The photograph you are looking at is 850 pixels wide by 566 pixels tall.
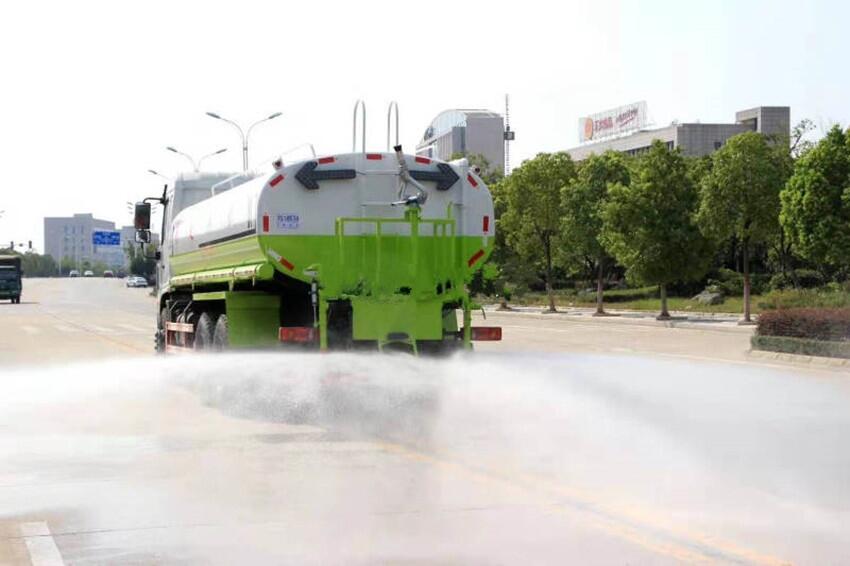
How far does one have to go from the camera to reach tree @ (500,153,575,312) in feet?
162

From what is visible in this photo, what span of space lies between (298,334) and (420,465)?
9.95ft

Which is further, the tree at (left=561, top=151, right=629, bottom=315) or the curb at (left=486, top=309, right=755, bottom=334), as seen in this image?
the tree at (left=561, top=151, right=629, bottom=315)

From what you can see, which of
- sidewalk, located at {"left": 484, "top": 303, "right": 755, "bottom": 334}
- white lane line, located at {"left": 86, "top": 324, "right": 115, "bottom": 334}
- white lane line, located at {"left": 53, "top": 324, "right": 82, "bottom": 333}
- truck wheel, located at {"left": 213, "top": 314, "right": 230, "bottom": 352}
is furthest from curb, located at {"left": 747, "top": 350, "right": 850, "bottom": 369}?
white lane line, located at {"left": 53, "top": 324, "right": 82, "bottom": 333}

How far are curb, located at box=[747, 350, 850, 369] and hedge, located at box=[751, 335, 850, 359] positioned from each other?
11 cm

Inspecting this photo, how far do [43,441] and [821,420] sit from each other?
7.56 m

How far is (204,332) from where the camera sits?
14.4 m

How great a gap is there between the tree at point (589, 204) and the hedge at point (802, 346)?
22.1 metres

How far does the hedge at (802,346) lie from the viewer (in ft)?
67.5

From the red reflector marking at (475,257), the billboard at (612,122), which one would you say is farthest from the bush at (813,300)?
the billboard at (612,122)

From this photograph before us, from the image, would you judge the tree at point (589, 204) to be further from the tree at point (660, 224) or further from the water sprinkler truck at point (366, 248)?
the water sprinkler truck at point (366, 248)

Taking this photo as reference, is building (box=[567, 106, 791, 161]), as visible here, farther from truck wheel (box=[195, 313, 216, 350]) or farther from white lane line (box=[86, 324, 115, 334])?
truck wheel (box=[195, 313, 216, 350])

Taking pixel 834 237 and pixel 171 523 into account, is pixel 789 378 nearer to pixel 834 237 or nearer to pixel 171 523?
pixel 171 523

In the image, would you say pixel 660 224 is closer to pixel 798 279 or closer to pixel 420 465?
pixel 798 279

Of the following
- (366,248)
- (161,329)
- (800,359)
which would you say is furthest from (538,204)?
(366,248)
